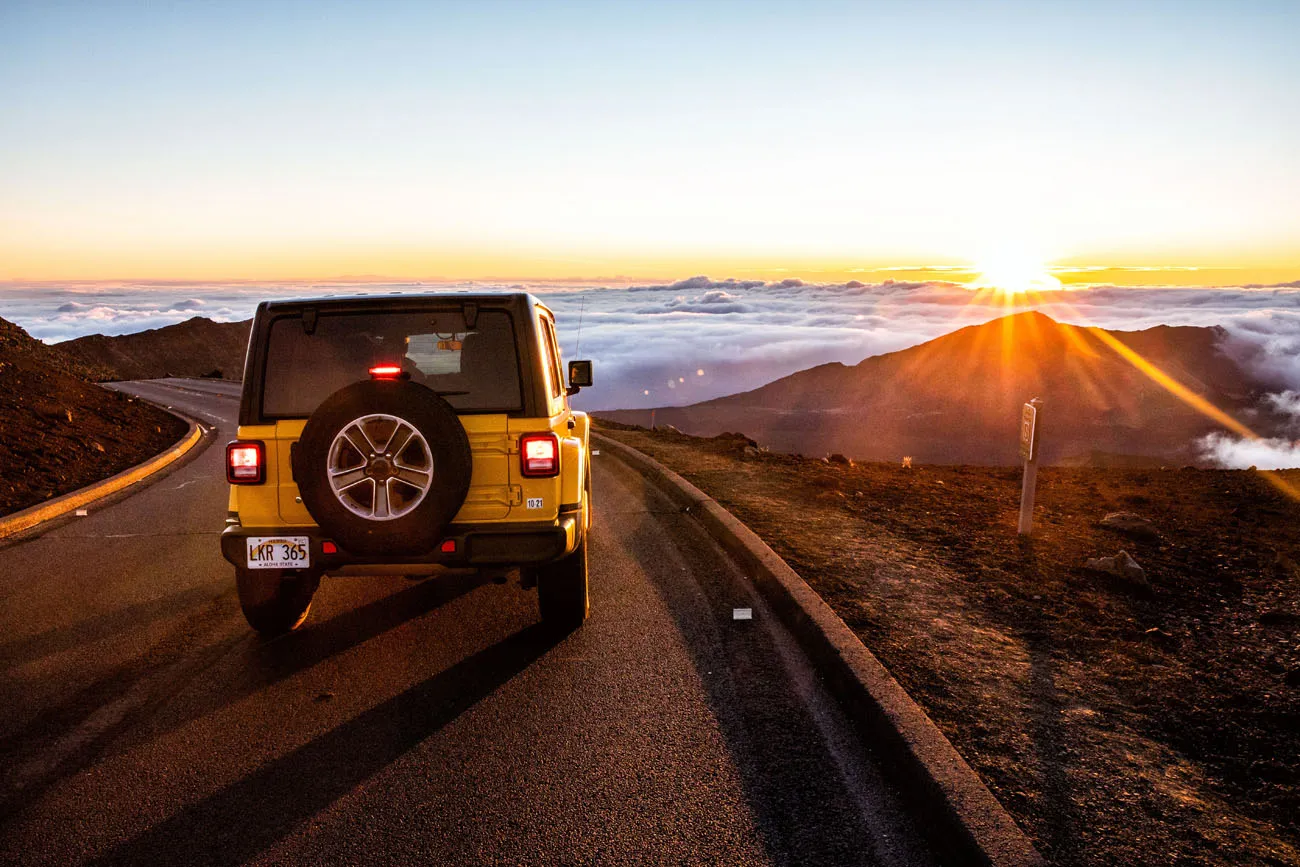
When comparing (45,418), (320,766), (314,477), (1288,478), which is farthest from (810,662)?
(45,418)

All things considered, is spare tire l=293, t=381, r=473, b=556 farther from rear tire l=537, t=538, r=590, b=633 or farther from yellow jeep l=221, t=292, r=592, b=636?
rear tire l=537, t=538, r=590, b=633

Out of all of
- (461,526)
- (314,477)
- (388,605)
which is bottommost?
(388,605)

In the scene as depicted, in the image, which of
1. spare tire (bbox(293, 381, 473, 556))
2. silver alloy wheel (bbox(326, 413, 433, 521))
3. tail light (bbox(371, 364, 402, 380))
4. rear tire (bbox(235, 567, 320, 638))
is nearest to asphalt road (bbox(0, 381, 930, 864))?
rear tire (bbox(235, 567, 320, 638))

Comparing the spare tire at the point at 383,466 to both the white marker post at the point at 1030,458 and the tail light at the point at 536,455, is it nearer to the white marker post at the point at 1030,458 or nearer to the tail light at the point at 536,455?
the tail light at the point at 536,455

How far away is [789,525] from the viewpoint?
772 centimetres

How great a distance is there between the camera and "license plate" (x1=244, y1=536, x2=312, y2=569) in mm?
4426

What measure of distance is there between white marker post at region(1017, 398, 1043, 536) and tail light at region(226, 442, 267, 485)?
19.3 ft

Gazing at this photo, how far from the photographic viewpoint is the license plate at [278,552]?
14.5ft

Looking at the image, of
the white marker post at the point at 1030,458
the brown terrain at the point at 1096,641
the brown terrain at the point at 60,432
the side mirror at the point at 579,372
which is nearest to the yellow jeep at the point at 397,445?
the side mirror at the point at 579,372

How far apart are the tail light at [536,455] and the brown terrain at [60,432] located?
23.7 ft

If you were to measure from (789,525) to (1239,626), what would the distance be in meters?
3.56

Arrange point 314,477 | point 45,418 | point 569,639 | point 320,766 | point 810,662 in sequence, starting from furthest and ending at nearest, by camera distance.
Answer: point 45,418
point 569,639
point 810,662
point 314,477
point 320,766

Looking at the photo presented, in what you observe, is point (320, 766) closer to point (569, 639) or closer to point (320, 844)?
point (320, 844)

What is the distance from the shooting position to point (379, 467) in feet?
13.7
